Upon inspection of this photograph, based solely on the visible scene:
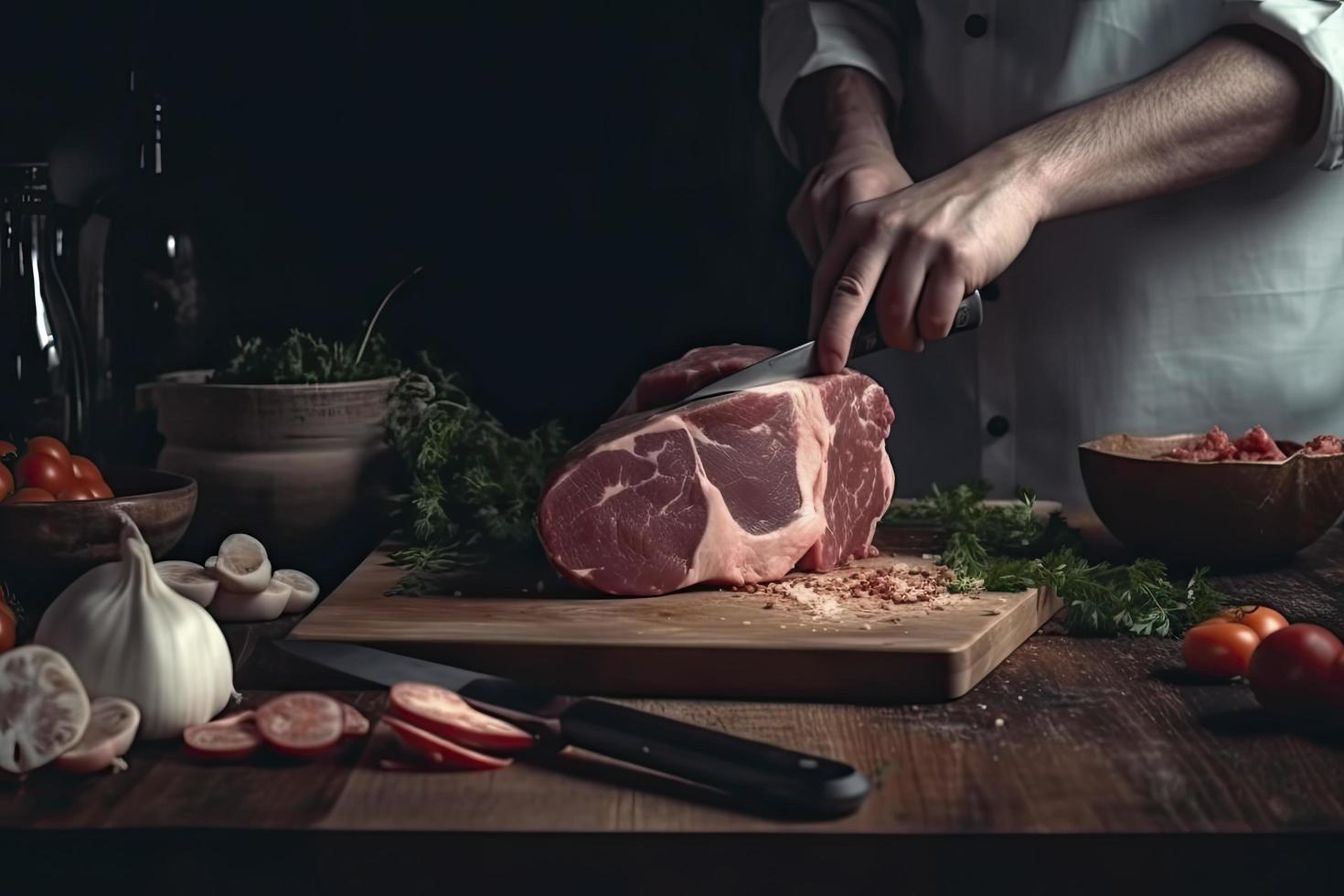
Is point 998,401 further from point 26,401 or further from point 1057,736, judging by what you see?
point 26,401

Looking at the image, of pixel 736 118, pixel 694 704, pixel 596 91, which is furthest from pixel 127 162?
pixel 694 704

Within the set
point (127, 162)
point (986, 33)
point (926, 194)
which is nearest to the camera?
point (926, 194)

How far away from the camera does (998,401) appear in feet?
10.3

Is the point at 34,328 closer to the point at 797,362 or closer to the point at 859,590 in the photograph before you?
the point at 797,362

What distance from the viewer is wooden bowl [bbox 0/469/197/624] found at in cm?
207

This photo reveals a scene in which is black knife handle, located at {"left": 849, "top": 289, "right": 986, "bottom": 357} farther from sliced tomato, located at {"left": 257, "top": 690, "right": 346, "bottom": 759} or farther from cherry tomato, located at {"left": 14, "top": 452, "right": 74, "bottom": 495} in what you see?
cherry tomato, located at {"left": 14, "top": 452, "right": 74, "bottom": 495}

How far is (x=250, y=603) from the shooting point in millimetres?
2168

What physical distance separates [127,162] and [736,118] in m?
1.44

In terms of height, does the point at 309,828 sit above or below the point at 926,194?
below

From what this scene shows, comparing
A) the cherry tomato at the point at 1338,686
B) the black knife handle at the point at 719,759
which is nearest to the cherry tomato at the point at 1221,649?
the cherry tomato at the point at 1338,686

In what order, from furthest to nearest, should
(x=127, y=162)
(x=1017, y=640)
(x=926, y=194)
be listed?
(x=127, y=162)
(x=926, y=194)
(x=1017, y=640)

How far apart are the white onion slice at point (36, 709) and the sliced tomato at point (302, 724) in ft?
0.65

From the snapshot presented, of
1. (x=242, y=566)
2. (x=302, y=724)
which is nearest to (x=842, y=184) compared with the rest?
(x=242, y=566)

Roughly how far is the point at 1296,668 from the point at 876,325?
941 mm
